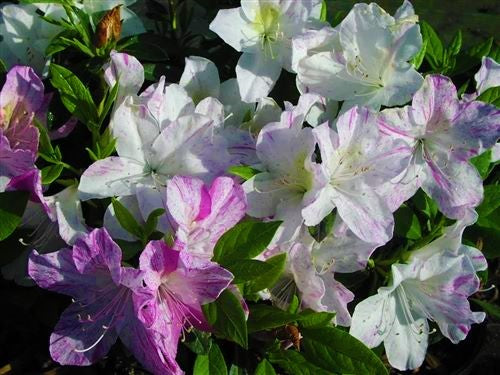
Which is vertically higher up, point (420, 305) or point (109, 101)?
point (109, 101)

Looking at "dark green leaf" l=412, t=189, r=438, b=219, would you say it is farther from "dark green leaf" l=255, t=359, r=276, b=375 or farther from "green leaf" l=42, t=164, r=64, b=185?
"green leaf" l=42, t=164, r=64, b=185

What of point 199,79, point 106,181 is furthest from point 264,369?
point 199,79

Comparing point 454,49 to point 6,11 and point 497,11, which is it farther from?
point 497,11

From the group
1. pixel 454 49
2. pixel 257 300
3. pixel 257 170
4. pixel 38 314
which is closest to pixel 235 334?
pixel 257 300

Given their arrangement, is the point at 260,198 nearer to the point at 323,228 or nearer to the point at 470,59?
the point at 323,228

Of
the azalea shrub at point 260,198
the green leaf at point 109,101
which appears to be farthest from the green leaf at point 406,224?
the green leaf at point 109,101

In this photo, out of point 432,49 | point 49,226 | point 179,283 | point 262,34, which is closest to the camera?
point 179,283

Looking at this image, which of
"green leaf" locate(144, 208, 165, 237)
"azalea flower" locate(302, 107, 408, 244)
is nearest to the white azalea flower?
"azalea flower" locate(302, 107, 408, 244)

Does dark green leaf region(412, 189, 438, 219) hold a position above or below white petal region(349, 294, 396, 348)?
above
